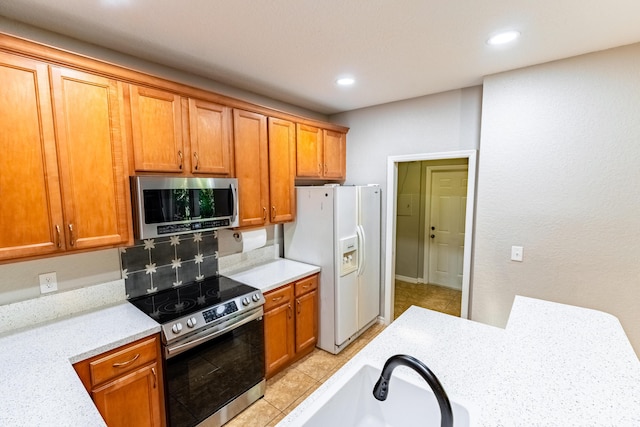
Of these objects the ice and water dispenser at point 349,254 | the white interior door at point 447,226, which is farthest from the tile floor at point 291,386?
the white interior door at point 447,226

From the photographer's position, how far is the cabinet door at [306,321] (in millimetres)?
2783

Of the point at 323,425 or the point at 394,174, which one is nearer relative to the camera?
the point at 323,425

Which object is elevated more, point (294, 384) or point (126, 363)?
point (126, 363)

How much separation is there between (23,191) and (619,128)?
3555mm

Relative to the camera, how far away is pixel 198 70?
231cm

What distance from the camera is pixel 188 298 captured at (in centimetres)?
215

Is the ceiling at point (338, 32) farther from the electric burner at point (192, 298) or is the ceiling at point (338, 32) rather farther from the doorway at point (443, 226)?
the doorway at point (443, 226)

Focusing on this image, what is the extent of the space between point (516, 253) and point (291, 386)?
2163 millimetres

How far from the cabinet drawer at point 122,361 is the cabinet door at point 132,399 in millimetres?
43

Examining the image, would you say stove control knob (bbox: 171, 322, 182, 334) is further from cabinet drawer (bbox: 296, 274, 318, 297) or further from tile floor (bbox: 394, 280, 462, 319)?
tile floor (bbox: 394, 280, 462, 319)

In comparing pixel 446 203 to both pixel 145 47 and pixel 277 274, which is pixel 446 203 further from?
pixel 145 47

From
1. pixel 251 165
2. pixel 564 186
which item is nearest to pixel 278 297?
pixel 251 165

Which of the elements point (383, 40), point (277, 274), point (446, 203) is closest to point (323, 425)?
point (277, 274)

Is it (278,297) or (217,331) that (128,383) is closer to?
(217,331)
